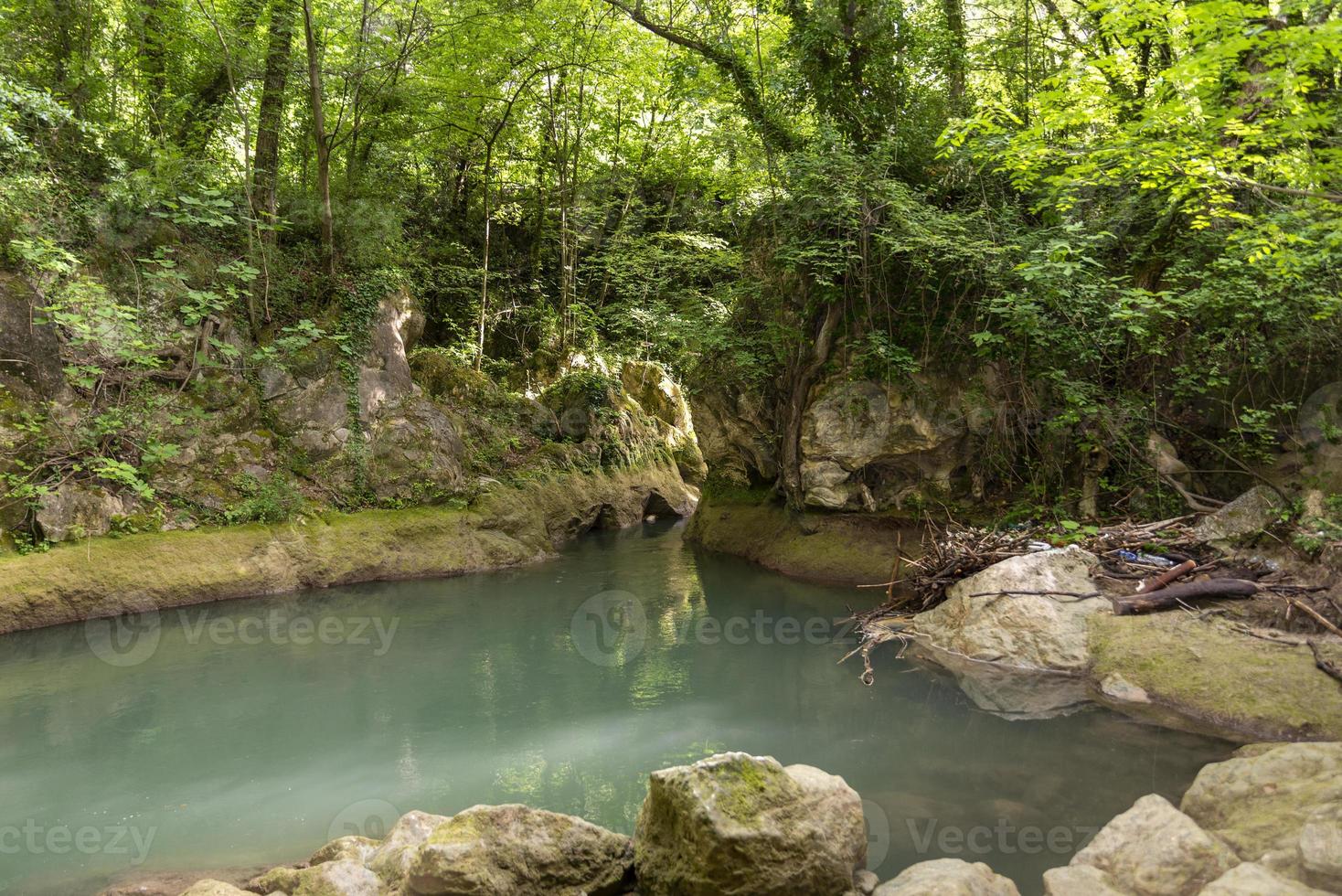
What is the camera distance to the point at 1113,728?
5.39 meters

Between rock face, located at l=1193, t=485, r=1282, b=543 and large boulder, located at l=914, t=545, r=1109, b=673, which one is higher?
rock face, located at l=1193, t=485, r=1282, b=543

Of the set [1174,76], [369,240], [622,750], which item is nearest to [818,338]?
[1174,76]

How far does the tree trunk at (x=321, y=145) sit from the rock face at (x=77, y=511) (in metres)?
5.17

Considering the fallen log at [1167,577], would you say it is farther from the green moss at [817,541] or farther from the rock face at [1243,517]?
the green moss at [817,541]

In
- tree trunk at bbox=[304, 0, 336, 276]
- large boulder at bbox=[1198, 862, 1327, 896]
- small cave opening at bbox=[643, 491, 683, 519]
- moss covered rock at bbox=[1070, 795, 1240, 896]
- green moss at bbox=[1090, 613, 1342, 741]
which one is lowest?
small cave opening at bbox=[643, 491, 683, 519]

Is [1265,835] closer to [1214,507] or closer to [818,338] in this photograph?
[1214,507]

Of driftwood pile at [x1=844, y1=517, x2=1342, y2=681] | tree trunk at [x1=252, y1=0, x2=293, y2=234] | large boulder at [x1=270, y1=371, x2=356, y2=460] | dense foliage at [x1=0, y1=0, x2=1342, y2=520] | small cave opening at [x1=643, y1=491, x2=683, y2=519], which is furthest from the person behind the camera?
small cave opening at [x1=643, y1=491, x2=683, y2=519]

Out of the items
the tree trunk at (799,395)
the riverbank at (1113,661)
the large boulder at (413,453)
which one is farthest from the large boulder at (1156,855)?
the large boulder at (413,453)

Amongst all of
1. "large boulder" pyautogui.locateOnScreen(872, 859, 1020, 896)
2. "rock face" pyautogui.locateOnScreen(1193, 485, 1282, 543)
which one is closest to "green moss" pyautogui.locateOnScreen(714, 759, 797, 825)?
"large boulder" pyautogui.locateOnScreen(872, 859, 1020, 896)

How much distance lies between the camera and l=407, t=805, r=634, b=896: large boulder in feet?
10.7

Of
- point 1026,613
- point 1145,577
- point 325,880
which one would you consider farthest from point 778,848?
point 1145,577

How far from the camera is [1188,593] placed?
637cm

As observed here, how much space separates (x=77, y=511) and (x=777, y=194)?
388 inches

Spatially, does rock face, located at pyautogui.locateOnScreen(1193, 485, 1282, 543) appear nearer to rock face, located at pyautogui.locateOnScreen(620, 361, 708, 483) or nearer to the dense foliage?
the dense foliage
